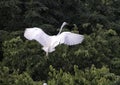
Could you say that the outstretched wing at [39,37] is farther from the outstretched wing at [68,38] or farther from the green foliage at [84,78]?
the green foliage at [84,78]

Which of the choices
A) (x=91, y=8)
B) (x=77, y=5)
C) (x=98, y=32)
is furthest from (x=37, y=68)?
(x=91, y=8)

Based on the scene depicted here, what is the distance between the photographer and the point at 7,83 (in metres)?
5.50

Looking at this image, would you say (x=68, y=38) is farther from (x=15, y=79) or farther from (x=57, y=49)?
(x=15, y=79)

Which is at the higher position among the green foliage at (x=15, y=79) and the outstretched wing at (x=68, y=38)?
the outstretched wing at (x=68, y=38)

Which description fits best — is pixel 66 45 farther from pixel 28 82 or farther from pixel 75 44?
pixel 28 82

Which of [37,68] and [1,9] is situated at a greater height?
[1,9]

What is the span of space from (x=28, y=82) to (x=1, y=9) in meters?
2.75

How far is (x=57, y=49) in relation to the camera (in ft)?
21.4

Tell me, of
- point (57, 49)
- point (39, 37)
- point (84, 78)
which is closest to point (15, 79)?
point (84, 78)

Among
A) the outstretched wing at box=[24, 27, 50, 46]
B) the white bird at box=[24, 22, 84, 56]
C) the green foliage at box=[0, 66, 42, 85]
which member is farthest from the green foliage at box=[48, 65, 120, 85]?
the outstretched wing at box=[24, 27, 50, 46]

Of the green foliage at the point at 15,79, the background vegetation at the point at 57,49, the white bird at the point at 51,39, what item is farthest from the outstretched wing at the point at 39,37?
the green foliage at the point at 15,79

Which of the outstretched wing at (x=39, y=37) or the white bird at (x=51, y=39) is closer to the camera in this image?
the white bird at (x=51, y=39)

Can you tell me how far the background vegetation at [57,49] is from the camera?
549 cm

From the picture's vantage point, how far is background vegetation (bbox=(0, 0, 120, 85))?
549 cm
